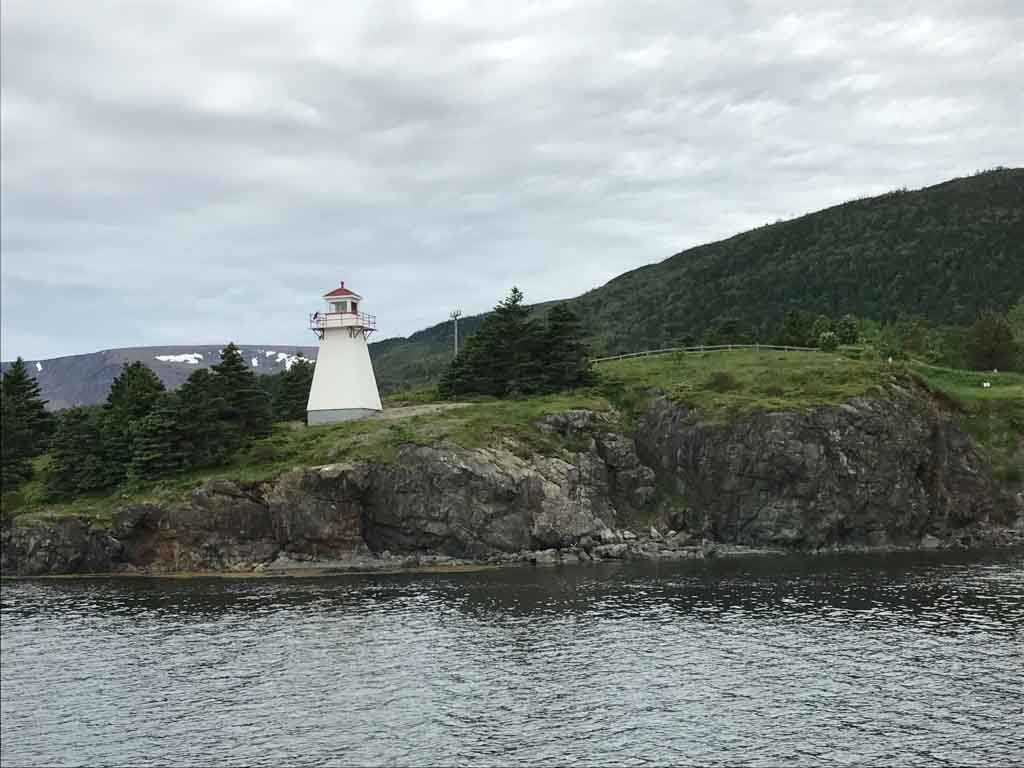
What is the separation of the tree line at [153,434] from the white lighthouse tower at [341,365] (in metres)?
6.63

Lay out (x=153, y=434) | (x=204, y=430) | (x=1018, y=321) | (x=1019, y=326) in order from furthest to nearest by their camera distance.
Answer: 1. (x=1018, y=321)
2. (x=1019, y=326)
3. (x=153, y=434)
4. (x=204, y=430)

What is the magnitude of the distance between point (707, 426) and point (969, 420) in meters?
33.2

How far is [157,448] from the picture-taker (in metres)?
96.0

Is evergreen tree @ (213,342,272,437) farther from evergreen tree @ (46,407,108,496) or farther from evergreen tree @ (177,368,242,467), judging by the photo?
evergreen tree @ (46,407,108,496)

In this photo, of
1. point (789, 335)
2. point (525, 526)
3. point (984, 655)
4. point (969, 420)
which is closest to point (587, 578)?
point (525, 526)

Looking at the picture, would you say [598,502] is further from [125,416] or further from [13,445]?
[13,445]

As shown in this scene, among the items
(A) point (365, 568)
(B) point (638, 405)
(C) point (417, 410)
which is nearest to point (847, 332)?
(B) point (638, 405)

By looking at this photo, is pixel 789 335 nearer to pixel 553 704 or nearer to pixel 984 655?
pixel 984 655

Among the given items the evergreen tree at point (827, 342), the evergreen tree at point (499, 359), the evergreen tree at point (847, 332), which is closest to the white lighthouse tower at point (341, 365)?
the evergreen tree at point (499, 359)

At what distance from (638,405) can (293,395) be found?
A: 157ft

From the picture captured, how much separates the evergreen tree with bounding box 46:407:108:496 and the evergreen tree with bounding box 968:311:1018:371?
370 ft

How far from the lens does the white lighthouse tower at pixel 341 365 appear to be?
108812 mm

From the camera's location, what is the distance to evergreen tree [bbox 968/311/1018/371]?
134m

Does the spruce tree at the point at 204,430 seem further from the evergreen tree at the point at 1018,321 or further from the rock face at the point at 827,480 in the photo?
the evergreen tree at the point at 1018,321
